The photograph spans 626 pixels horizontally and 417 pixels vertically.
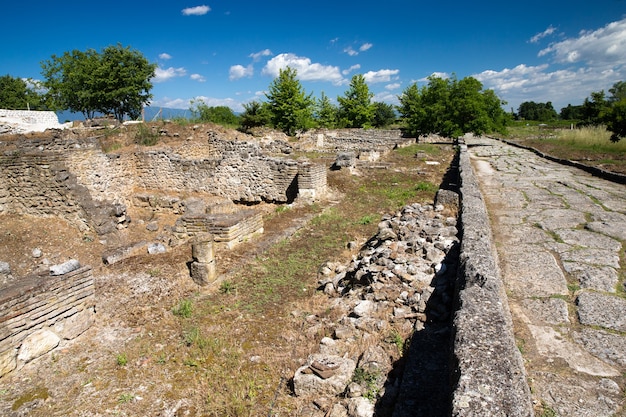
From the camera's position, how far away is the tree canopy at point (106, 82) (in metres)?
35.1

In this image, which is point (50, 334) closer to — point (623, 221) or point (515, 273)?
point (515, 273)

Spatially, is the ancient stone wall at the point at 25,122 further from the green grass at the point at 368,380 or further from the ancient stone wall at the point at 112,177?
the green grass at the point at 368,380

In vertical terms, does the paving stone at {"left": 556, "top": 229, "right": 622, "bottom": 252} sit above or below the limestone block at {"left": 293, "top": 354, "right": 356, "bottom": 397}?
above

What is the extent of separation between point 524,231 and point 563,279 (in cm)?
201

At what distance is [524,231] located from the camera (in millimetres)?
→ 5852

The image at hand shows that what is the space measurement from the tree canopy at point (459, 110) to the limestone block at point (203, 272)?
77.7 ft

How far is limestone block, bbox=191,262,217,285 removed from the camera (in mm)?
5469

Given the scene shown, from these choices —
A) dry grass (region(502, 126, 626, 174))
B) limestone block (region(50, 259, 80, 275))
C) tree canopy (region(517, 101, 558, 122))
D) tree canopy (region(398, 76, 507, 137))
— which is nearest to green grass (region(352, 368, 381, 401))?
limestone block (region(50, 259, 80, 275))

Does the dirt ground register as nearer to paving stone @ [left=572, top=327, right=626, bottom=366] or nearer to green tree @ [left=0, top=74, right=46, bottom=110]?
paving stone @ [left=572, top=327, right=626, bottom=366]

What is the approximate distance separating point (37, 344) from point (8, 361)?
0.29m

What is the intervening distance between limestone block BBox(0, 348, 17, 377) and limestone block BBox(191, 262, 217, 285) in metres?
2.31

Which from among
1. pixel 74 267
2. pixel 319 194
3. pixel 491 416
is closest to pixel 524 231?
pixel 491 416

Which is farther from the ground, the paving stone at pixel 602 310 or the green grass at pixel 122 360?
the paving stone at pixel 602 310

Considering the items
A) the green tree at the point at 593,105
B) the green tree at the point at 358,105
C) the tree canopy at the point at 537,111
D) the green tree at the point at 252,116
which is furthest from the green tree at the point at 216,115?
the tree canopy at the point at 537,111
